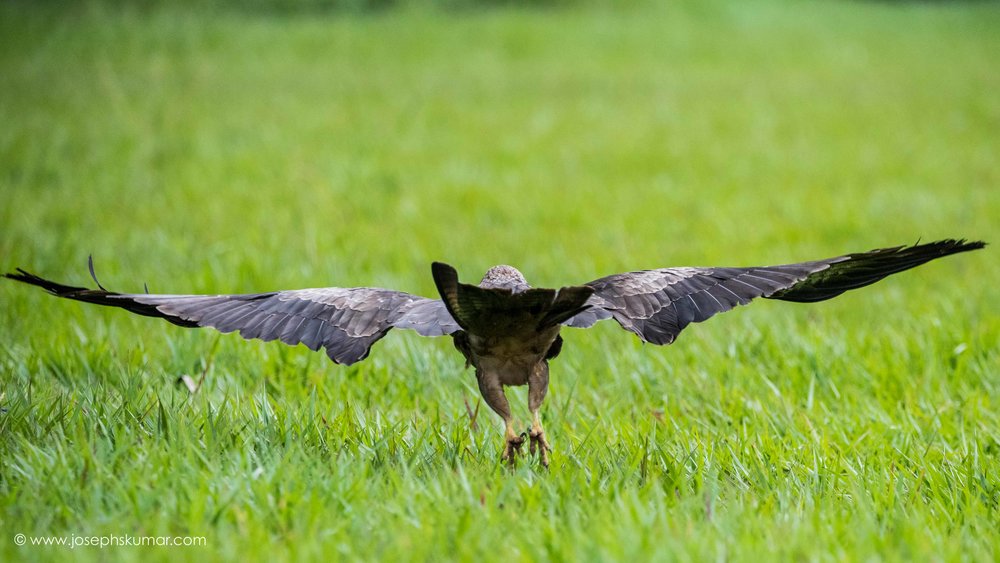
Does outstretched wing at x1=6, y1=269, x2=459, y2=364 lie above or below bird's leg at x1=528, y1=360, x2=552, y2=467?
above

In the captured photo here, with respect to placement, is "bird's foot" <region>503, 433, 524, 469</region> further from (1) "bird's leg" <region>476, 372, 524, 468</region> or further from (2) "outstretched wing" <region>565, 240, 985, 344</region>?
(2) "outstretched wing" <region>565, 240, 985, 344</region>

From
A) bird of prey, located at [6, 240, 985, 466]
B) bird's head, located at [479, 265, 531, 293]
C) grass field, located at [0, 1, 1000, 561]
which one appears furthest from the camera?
bird's head, located at [479, 265, 531, 293]

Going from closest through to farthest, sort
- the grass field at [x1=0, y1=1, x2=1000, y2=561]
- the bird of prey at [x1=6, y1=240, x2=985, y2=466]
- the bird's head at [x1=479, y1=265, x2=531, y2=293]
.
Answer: the grass field at [x1=0, y1=1, x2=1000, y2=561] → the bird of prey at [x1=6, y1=240, x2=985, y2=466] → the bird's head at [x1=479, y1=265, x2=531, y2=293]

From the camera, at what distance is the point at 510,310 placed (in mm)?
2586

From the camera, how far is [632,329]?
271 cm

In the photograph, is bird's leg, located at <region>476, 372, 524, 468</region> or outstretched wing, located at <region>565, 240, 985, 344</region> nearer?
outstretched wing, located at <region>565, 240, 985, 344</region>

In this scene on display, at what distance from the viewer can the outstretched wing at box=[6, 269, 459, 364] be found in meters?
2.70

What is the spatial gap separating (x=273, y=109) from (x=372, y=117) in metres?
1.32

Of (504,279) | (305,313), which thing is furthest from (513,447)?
(305,313)

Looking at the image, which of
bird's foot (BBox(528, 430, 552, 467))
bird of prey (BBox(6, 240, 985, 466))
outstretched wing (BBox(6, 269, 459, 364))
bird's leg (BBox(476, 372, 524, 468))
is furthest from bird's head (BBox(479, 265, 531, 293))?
bird's foot (BBox(528, 430, 552, 467))

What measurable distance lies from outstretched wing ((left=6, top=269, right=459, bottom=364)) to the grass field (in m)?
0.33

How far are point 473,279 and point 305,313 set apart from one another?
3.18 metres

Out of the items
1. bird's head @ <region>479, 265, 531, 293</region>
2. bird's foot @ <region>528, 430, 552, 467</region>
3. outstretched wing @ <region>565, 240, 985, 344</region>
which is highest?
bird's head @ <region>479, 265, 531, 293</region>

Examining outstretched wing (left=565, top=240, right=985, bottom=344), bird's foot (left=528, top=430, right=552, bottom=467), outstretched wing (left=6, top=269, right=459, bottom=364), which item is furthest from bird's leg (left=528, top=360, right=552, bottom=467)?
outstretched wing (left=6, top=269, right=459, bottom=364)
